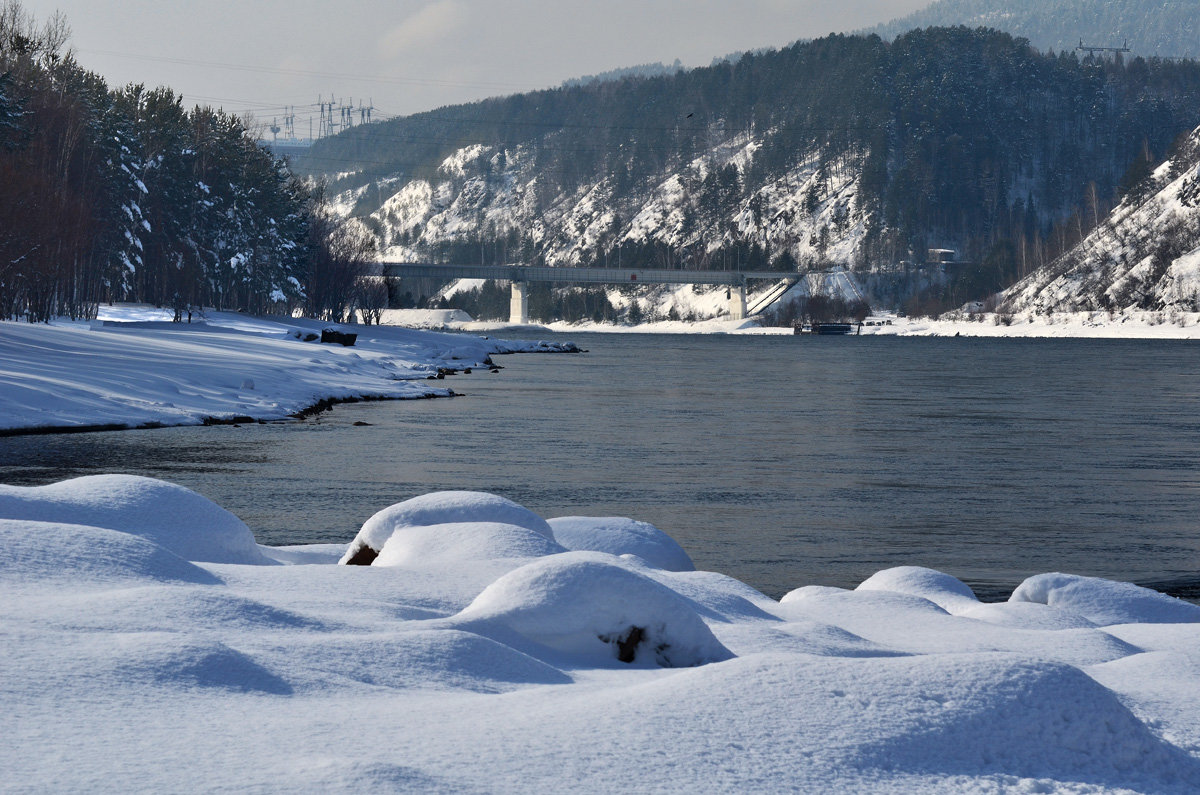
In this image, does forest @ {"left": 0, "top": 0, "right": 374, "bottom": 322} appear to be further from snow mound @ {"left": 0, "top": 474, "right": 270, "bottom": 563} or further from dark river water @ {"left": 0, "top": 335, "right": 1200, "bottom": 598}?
snow mound @ {"left": 0, "top": 474, "right": 270, "bottom": 563}

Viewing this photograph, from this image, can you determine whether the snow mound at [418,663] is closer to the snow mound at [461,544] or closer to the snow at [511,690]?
the snow at [511,690]

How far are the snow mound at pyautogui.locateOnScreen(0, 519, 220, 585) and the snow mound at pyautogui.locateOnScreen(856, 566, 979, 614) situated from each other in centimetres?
562

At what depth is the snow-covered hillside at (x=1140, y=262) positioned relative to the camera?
472ft

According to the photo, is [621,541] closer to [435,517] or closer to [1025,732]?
[435,517]

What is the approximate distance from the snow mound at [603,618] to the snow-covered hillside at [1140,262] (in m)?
145

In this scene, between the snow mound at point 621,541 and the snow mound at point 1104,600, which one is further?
the snow mound at point 621,541

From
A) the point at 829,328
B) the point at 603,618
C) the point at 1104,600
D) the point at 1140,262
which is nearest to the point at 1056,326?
the point at 1140,262

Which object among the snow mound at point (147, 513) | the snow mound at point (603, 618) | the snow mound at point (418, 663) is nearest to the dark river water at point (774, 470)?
the snow mound at point (147, 513)

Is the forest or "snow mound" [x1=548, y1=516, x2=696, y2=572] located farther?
the forest

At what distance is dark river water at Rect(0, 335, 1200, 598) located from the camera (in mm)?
15805

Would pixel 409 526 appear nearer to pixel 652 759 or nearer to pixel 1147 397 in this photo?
pixel 652 759

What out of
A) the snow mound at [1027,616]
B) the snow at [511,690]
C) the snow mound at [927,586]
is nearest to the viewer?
the snow at [511,690]

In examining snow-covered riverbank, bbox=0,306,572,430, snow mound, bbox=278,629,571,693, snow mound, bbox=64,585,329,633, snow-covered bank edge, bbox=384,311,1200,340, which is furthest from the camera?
snow-covered bank edge, bbox=384,311,1200,340

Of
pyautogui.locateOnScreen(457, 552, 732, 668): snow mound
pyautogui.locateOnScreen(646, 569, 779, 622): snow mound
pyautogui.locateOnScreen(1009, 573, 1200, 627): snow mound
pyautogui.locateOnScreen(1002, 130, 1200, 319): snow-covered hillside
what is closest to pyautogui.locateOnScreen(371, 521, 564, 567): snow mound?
pyautogui.locateOnScreen(646, 569, 779, 622): snow mound
